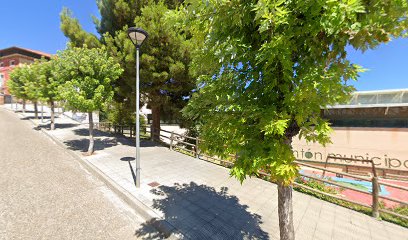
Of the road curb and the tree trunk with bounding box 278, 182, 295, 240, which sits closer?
the tree trunk with bounding box 278, 182, 295, 240

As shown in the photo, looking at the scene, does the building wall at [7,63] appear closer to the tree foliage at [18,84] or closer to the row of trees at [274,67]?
the tree foliage at [18,84]

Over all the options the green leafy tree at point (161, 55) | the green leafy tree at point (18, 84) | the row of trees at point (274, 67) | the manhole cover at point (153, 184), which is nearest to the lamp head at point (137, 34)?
the green leafy tree at point (161, 55)

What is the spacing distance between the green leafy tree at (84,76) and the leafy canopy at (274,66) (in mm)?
7376

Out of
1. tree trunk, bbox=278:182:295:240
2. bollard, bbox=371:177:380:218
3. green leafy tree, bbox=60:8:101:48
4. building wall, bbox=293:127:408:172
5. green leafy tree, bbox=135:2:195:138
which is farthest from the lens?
building wall, bbox=293:127:408:172

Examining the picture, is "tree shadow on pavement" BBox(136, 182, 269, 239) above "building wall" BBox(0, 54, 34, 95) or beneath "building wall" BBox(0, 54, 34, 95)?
beneath

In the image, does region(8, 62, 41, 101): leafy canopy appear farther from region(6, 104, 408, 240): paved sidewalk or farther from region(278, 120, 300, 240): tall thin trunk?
region(278, 120, 300, 240): tall thin trunk

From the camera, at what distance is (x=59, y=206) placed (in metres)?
4.91

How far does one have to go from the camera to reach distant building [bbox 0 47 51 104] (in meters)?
40.6

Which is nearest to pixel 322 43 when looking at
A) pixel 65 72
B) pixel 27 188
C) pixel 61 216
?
pixel 61 216

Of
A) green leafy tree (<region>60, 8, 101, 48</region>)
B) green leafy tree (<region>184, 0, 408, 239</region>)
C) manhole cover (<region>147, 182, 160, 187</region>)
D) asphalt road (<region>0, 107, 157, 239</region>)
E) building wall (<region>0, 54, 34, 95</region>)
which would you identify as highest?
building wall (<region>0, 54, 34, 95</region>)

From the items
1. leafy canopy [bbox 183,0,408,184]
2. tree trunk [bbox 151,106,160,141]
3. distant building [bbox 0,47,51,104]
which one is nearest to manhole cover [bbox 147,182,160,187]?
leafy canopy [bbox 183,0,408,184]

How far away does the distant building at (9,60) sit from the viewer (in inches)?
1599

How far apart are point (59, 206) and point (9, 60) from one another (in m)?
54.5

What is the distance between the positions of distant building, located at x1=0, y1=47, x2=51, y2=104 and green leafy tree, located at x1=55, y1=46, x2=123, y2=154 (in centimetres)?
4362
